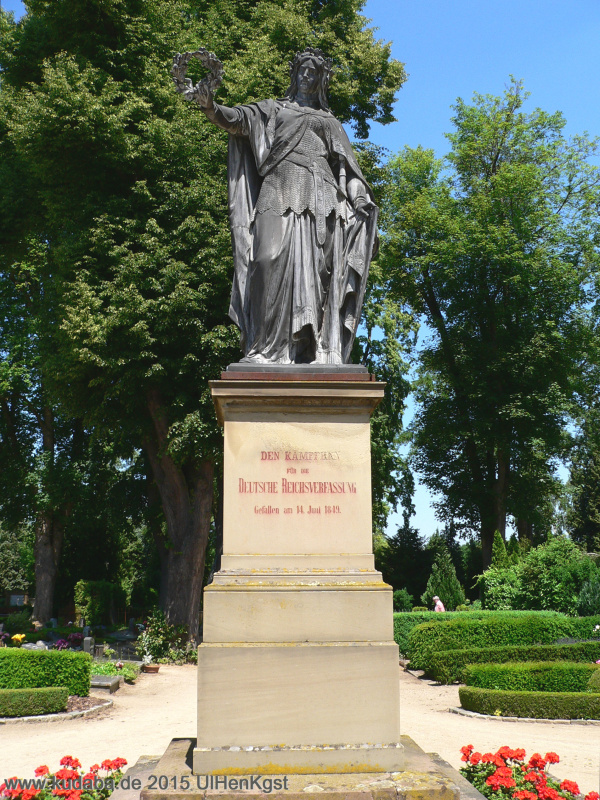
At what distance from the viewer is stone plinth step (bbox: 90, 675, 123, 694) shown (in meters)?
17.7

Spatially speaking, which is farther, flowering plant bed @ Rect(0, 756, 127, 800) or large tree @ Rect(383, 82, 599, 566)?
large tree @ Rect(383, 82, 599, 566)

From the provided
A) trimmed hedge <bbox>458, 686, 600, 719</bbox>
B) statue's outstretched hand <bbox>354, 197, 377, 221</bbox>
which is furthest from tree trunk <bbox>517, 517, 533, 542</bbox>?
statue's outstretched hand <bbox>354, 197, 377, 221</bbox>

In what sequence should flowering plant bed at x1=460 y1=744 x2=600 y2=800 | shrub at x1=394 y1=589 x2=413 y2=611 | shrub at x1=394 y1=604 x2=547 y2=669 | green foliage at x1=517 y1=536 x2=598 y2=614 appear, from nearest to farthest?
flowering plant bed at x1=460 y1=744 x2=600 y2=800 → shrub at x1=394 y1=604 x2=547 y2=669 → green foliage at x1=517 y1=536 x2=598 y2=614 → shrub at x1=394 y1=589 x2=413 y2=611

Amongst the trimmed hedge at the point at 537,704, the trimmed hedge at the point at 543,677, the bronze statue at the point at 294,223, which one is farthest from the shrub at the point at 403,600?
the bronze statue at the point at 294,223

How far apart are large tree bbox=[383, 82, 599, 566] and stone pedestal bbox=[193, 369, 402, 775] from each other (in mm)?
25525

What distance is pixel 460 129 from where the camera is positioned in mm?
35656

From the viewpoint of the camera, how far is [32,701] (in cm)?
1472

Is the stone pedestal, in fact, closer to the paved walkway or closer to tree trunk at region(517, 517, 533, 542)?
the paved walkway

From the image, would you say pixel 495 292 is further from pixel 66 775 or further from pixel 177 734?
pixel 66 775

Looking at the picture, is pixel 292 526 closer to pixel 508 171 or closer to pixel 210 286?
pixel 210 286

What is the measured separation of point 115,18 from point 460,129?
19463 millimetres

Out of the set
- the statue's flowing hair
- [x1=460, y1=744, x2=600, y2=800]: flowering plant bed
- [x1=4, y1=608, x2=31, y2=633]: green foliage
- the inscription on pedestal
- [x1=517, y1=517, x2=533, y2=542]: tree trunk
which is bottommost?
[x1=4, y1=608, x2=31, y2=633]: green foliage

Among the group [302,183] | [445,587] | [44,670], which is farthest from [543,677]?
[445,587]

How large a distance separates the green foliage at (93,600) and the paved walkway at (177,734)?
54.2 ft
